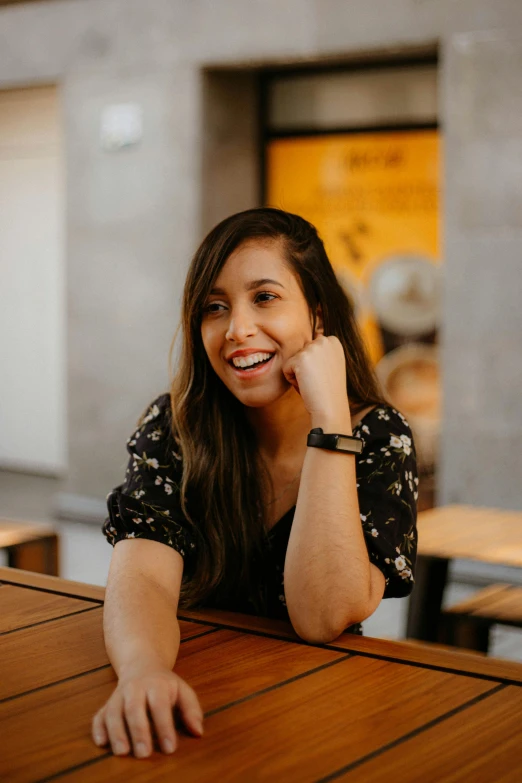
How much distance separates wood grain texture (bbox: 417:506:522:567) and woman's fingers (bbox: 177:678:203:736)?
6.52ft

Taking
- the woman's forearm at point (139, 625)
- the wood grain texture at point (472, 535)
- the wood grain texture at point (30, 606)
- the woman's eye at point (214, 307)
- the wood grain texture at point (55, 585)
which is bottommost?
the wood grain texture at point (472, 535)

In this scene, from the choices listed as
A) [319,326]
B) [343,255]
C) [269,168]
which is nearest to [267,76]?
[269,168]

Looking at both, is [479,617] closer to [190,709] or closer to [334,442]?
[334,442]

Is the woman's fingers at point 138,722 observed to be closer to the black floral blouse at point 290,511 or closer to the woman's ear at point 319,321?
the black floral blouse at point 290,511

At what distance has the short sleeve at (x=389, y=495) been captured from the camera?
1935mm

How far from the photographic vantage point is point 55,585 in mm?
2059

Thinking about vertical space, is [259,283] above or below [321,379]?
above

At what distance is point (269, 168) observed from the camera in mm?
6965

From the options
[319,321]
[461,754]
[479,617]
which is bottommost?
[479,617]

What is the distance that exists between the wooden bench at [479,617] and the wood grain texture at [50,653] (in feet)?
5.93

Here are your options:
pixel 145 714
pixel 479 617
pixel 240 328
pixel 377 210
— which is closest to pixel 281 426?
pixel 240 328

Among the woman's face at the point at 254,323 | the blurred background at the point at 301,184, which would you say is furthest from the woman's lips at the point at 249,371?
the blurred background at the point at 301,184

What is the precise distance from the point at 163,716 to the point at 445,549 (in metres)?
2.17

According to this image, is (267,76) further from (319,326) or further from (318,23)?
(319,326)
